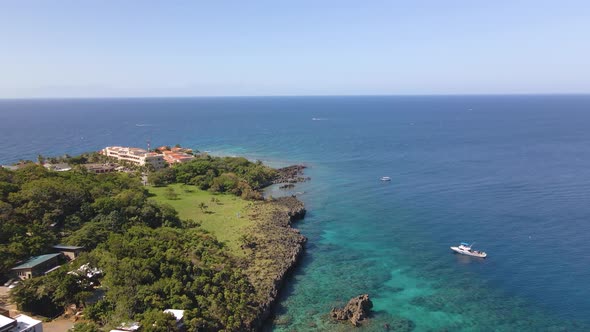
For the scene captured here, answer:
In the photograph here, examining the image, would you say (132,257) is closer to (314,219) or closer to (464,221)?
(314,219)

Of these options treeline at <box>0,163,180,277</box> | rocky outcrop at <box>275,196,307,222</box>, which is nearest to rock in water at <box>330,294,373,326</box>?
rocky outcrop at <box>275,196,307,222</box>

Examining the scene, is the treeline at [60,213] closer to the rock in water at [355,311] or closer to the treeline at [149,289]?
the treeline at [149,289]

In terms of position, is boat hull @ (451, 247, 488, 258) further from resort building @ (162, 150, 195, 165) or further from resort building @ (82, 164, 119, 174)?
resort building @ (82, 164, 119, 174)

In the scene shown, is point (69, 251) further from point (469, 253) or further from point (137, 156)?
point (137, 156)

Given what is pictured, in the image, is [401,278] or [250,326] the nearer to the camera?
[250,326]

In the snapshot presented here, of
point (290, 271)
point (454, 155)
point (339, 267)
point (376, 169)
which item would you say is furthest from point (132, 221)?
point (454, 155)

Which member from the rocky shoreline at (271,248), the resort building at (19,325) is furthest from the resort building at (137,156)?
the resort building at (19,325)
